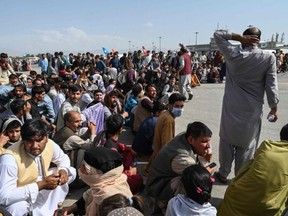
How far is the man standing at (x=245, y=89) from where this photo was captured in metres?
3.45

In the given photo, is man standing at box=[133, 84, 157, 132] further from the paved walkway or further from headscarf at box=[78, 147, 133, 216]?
headscarf at box=[78, 147, 133, 216]

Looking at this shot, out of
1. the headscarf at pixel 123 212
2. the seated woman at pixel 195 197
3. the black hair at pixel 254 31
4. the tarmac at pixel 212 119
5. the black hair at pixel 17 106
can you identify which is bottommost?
the tarmac at pixel 212 119

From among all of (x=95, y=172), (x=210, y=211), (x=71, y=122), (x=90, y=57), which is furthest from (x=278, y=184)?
(x=90, y=57)

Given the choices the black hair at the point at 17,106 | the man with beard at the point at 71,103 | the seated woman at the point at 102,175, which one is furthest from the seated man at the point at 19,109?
the seated woman at the point at 102,175

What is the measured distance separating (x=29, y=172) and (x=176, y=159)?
54.4 inches

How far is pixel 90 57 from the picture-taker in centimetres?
1551

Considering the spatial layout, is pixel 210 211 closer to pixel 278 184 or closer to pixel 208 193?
pixel 208 193

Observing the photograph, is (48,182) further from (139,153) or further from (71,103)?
(71,103)

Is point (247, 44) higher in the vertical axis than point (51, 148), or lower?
higher

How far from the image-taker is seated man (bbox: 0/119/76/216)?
8.21 feet

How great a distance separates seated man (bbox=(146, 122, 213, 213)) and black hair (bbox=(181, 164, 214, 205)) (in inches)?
24.2

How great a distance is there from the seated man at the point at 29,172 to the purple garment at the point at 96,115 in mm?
2032

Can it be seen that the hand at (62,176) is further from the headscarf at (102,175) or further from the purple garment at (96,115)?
the purple garment at (96,115)

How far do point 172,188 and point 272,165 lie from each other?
99cm
